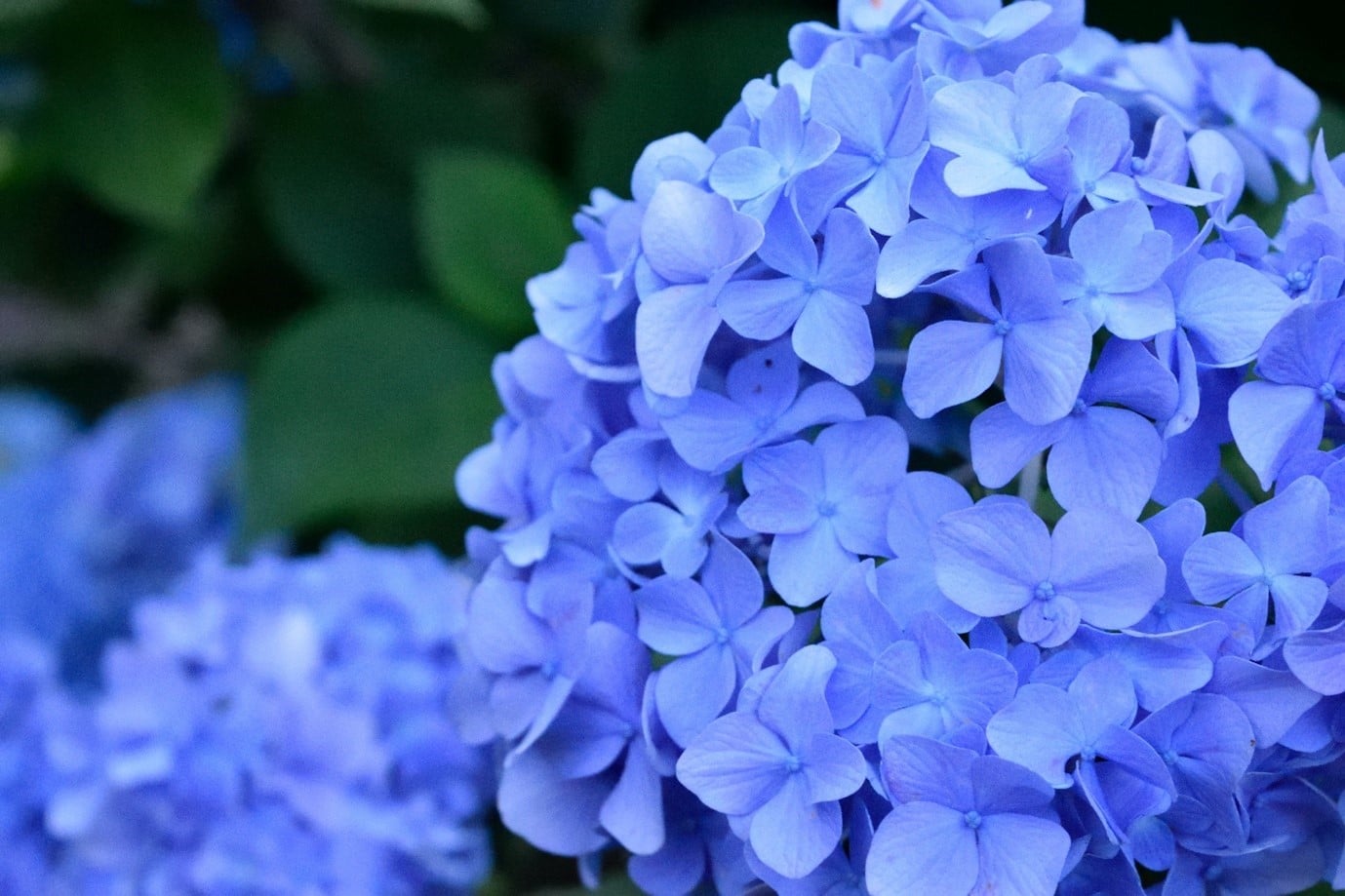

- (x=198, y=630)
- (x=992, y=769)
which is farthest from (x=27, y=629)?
(x=992, y=769)

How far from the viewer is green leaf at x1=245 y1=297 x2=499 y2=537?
71 centimetres

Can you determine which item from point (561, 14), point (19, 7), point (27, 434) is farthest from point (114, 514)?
point (561, 14)

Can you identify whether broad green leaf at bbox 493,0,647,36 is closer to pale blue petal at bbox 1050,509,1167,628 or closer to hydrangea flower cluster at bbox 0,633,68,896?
hydrangea flower cluster at bbox 0,633,68,896

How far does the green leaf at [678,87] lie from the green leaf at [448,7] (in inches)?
8.7

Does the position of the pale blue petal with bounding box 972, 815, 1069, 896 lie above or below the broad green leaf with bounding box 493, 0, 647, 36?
above

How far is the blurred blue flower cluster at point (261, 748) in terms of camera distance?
558 millimetres

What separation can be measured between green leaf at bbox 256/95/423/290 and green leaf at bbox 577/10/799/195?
178mm

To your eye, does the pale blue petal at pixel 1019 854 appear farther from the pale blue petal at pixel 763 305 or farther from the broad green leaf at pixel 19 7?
the broad green leaf at pixel 19 7

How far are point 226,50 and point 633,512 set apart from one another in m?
0.69

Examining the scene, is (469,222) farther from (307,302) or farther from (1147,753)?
(1147,753)

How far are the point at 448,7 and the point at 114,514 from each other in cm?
41

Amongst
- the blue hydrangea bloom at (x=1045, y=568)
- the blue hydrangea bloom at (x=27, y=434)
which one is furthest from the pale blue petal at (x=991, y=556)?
the blue hydrangea bloom at (x=27, y=434)

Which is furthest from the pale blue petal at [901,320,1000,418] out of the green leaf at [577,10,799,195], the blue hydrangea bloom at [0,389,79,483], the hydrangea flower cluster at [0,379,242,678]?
the blue hydrangea bloom at [0,389,79,483]

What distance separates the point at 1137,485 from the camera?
32 centimetres
